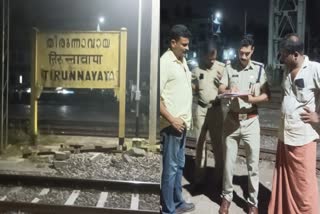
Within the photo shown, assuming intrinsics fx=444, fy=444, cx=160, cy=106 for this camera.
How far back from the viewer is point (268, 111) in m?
11.3

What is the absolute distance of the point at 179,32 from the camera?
3189 mm

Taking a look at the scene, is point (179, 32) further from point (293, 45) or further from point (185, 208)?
point (185, 208)

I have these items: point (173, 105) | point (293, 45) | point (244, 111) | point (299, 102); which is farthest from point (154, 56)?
point (299, 102)

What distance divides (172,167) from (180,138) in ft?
0.78

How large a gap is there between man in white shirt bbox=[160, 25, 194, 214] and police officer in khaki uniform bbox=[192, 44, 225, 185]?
28.4 inches

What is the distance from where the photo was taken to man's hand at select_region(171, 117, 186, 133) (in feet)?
10.6

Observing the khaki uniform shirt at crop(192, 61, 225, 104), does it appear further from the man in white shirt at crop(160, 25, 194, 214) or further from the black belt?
the man in white shirt at crop(160, 25, 194, 214)

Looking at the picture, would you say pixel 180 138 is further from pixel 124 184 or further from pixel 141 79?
pixel 124 184

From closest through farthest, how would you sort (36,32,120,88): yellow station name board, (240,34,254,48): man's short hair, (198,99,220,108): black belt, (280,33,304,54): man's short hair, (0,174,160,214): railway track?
(280,33,304,54): man's short hair < (240,34,254,48): man's short hair < (36,32,120,88): yellow station name board < (0,174,160,214): railway track < (198,99,220,108): black belt

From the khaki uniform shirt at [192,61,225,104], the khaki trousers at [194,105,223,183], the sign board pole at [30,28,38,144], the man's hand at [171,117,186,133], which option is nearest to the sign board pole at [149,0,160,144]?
the man's hand at [171,117,186,133]

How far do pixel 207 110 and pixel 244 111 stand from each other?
72 centimetres

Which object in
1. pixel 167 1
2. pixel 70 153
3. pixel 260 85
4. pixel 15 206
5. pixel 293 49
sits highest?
pixel 167 1

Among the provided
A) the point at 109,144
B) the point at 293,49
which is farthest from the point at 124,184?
the point at 293,49

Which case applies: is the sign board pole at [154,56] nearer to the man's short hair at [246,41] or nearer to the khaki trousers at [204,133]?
the man's short hair at [246,41]
